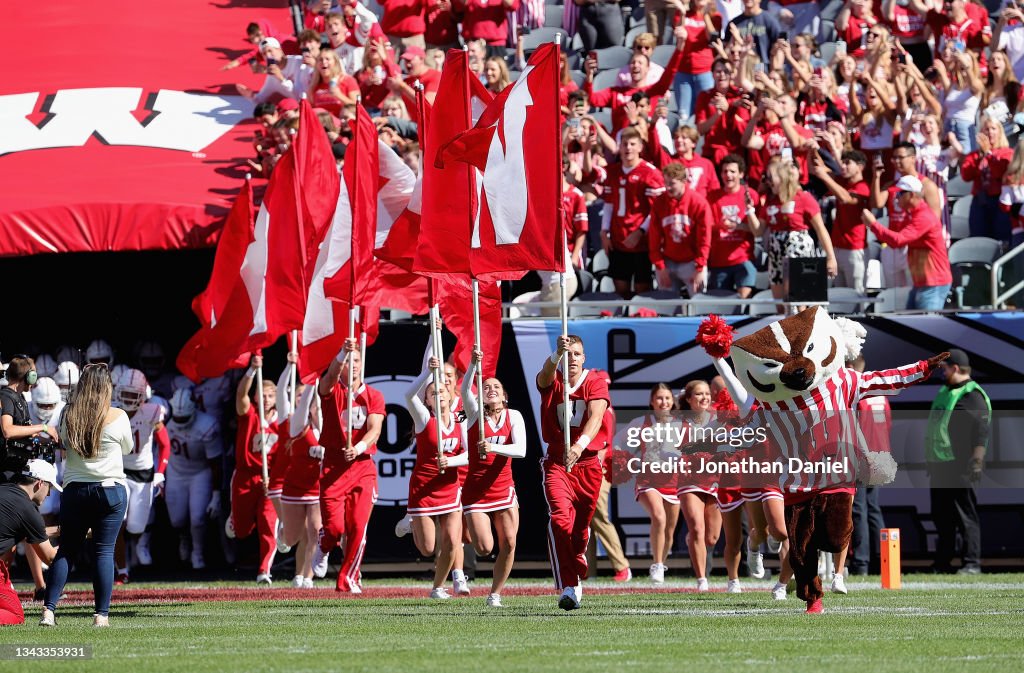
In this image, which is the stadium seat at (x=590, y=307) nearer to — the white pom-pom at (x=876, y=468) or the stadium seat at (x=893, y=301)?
the stadium seat at (x=893, y=301)

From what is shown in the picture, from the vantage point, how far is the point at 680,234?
17.0 metres

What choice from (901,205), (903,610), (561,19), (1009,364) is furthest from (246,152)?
(903,610)

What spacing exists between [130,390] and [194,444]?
1.05 meters

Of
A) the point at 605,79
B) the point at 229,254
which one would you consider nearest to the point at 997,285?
the point at 605,79

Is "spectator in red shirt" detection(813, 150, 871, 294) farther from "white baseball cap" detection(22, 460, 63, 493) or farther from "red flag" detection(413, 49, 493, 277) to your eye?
"white baseball cap" detection(22, 460, 63, 493)

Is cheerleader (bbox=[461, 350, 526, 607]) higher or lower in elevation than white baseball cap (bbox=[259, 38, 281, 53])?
lower

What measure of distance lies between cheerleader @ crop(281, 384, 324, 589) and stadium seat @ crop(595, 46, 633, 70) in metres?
7.47

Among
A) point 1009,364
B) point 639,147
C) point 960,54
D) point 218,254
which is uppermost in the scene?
point 960,54

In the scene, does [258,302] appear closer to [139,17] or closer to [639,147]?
[639,147]

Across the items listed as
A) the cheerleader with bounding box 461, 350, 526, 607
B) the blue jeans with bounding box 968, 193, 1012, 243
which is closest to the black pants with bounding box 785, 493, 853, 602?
the cheerleader with bounding box 461, 350, 526, 607

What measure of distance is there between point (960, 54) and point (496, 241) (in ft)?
27.5

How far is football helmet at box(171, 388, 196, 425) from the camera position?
59.4 feet

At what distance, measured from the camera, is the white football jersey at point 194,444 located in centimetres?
1798

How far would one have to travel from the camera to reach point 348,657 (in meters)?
9.34
